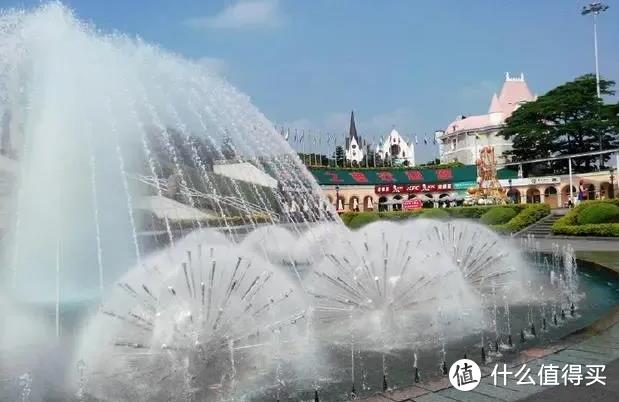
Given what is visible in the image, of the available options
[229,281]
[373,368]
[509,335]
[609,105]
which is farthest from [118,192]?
[609,105]

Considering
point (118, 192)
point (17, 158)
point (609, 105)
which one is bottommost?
point (118, 192)

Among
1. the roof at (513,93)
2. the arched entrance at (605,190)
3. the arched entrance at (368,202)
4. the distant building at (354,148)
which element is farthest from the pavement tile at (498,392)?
the distant building at (354,148)

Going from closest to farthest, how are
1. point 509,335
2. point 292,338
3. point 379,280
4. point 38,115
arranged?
point 292,338 < point 509,335 < point 379,280 < point 38,115

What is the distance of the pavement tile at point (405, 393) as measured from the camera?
5.63m

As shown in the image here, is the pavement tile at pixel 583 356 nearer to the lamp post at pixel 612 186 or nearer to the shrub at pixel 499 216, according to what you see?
the shrub at pixel 499 216

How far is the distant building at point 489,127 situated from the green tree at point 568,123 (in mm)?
12452

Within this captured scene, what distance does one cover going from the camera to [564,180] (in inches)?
2367

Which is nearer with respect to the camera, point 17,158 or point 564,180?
point 17,158

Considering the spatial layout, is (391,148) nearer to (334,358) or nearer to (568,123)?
(568,123)

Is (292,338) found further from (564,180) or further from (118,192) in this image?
(564,180)

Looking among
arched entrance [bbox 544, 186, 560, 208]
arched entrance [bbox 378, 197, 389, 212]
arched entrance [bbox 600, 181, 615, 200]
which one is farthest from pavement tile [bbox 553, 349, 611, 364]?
arched entrance [bbox 378, 197, 389, 212]

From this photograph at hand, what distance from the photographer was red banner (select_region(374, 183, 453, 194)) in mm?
73344

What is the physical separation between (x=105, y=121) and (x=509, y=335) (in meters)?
10.3

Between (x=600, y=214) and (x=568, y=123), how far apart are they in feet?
129
